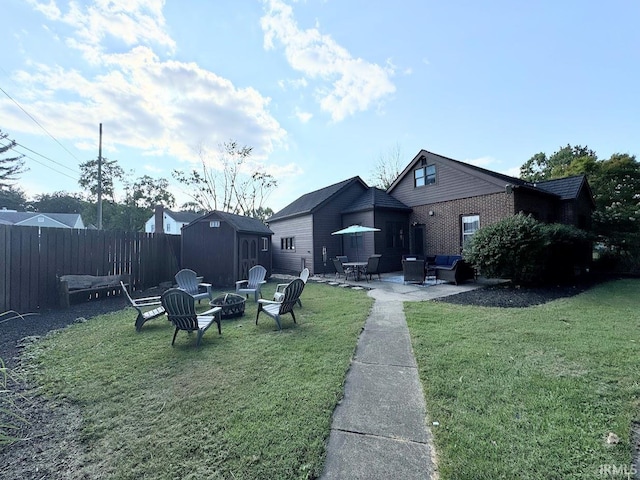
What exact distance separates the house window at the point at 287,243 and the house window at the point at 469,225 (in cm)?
925

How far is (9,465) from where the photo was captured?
204 cm

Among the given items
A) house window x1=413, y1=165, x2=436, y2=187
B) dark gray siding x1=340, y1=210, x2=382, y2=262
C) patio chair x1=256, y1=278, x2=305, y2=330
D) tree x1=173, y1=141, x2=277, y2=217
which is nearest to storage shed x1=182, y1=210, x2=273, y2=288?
patio chair x1=256, y1=278, x2=305, y2=330

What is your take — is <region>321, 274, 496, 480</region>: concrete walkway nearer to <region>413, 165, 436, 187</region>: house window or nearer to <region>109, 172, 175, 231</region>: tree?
<region>413, 165, 436, 187</region>: house window

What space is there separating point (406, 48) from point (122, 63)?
10012 mm

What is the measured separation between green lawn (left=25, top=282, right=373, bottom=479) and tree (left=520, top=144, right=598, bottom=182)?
87.7 feet

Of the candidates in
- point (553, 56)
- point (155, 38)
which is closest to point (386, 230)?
point (553, 56)

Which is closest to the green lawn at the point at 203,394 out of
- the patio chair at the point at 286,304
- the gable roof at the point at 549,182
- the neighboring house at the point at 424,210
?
the patio chair at the point at 286,304

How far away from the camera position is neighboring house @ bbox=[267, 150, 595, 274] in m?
11.9

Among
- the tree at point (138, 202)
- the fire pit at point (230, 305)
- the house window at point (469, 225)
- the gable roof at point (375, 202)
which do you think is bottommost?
the fire pit at point (230, 305)

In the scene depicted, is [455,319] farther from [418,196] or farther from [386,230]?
[418,196]

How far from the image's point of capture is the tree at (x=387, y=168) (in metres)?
28.9

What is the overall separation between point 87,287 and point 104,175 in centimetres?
3602

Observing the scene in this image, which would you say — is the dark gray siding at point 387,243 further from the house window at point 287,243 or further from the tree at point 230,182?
the tree at point 230,182

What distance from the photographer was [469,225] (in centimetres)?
1245
